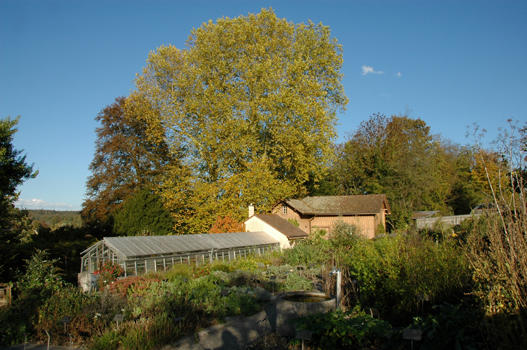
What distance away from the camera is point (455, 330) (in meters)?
5.93

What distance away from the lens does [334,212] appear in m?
36.6

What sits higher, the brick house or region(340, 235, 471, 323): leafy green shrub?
the brick house

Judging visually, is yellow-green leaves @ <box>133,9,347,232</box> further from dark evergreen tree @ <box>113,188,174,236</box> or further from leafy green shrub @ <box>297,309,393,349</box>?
leafy green shrub @ <box>297,309,393,349</box>

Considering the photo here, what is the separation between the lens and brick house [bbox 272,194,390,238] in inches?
1438

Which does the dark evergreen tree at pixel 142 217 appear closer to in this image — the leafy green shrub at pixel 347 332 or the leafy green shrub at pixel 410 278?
the leafy green shrub at pixel 410 278

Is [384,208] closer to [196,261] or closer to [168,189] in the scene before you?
[168,189]

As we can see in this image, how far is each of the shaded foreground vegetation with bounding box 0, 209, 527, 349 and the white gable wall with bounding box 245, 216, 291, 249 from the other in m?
13.9

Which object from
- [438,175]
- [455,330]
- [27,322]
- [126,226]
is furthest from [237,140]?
[438,175]

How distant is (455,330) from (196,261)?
1480cm

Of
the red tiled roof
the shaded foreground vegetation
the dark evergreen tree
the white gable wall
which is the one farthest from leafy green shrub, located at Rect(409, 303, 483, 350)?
the dark evergreen tree

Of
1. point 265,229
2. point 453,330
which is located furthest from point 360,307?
point 265,229

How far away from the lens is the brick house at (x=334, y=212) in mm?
36531

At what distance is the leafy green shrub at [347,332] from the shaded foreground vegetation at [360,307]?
0.02 meters

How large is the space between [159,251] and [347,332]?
12.3m
